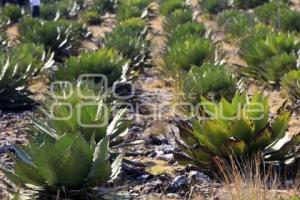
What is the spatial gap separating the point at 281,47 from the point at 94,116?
3.88 meters

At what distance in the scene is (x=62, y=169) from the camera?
346cm

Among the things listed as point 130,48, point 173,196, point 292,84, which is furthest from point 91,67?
point 173,196

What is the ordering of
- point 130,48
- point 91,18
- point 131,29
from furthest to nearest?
point 91,18 → point 131,29 → point 130,48

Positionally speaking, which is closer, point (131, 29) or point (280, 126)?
point (280, 126)

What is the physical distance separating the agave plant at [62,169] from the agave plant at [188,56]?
4.06m

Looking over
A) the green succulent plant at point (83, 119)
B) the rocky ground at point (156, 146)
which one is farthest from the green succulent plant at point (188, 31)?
the green succulent plant at point (83, 119)

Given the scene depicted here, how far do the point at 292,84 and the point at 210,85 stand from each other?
38.5 inches

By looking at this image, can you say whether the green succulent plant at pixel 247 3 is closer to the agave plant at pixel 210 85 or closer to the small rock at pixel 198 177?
the agave plant at pixel 210 85

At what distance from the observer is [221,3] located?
54.2 feet

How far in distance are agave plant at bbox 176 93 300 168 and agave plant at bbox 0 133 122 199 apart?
779 millimetres

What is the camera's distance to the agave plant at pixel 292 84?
6316 mm

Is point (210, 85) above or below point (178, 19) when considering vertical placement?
below

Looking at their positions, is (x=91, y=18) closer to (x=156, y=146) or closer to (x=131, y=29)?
(x=131, y=29)

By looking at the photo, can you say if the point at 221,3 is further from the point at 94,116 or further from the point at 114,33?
the point at 94,116
